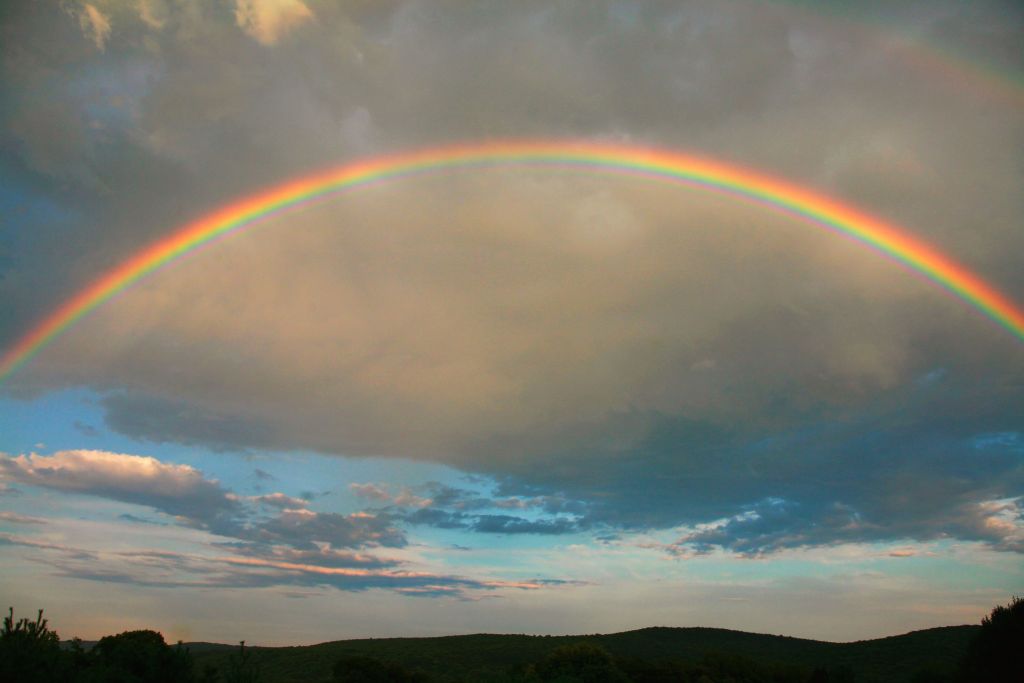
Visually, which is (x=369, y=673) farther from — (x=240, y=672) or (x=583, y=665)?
(x=240, y=672)

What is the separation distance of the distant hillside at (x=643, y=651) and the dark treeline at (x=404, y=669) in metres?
3.55

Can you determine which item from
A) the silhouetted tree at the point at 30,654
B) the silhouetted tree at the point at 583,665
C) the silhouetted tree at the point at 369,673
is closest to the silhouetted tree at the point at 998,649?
the silhouetted tree at the point at 583,665

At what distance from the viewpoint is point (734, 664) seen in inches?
3137

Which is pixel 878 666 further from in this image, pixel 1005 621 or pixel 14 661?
pixel 14 661

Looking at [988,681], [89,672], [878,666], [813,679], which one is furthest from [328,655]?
[89,672]

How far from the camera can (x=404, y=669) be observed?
6812 centimetres

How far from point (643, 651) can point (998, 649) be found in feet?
291

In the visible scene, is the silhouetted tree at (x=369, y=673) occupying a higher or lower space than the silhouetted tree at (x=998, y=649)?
lower

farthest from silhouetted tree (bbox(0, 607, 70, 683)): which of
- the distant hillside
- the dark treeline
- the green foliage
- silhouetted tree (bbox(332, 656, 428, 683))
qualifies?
the distant hillside

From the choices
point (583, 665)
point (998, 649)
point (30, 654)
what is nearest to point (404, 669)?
point (583, 665)

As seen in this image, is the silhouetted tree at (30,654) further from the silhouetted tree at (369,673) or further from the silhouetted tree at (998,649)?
the silhouetted tree at (998,649)

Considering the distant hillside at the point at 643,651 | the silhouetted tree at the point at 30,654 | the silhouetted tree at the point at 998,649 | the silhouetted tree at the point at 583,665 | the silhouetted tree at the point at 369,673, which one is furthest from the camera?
the distant hillside at the point at 643,651

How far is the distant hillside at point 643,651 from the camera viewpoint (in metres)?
104

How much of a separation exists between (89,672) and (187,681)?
5002mm
